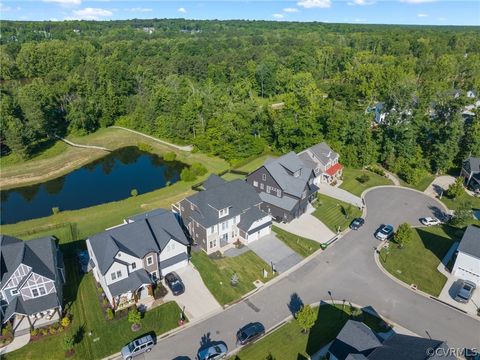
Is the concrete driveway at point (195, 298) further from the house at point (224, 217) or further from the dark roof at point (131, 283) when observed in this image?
the house at point (224, 217)

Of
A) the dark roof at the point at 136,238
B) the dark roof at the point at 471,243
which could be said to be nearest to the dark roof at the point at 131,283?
the dark roof at the point at 136,238

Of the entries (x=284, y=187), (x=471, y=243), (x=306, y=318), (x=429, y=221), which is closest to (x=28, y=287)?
(x=306, y=318)

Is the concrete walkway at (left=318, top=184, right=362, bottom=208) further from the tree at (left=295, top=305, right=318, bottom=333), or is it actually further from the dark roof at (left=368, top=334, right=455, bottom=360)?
the dark roof at (left=368, top=334, right=455, bottom=360)

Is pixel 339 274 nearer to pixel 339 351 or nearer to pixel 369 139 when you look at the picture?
pixel 339 351

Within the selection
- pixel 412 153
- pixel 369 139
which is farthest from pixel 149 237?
pixel 412 153

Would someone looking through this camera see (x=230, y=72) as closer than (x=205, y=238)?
No

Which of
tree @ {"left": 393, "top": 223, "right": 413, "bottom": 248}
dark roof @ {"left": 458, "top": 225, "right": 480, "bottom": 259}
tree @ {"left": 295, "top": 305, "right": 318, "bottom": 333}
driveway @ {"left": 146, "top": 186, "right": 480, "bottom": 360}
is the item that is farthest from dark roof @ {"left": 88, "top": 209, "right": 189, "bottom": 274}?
dark roof @ {"left": 458, "top": 225, "right": 480, "bottom": 259}
